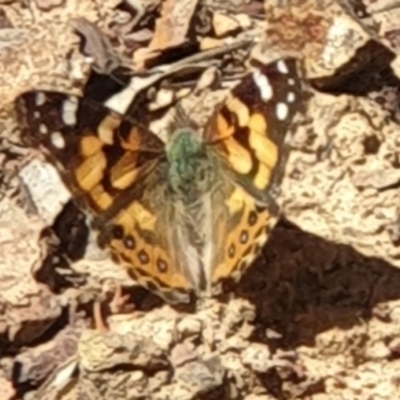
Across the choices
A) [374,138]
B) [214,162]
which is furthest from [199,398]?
[374,138]

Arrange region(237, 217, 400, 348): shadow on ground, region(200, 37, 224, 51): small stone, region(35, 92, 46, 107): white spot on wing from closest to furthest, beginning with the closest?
region(35, 92, 46, 107): white spot on wing < region(237, 217, 400, 348): shadow on ground < region(200, 37, 224, 51): small stone

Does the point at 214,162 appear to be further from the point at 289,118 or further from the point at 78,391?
the point at 78,391

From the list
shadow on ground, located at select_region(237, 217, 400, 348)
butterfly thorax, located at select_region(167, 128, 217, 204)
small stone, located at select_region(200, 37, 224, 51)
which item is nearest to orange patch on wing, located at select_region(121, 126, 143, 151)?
butterfly thorax, located at select_region(167, 128, 217, 204)

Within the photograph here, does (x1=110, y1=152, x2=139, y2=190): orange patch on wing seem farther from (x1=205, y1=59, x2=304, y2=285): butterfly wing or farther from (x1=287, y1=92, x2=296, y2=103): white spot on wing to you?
(x1=287, y1=92, x2=296, y2=103): white spot on wing

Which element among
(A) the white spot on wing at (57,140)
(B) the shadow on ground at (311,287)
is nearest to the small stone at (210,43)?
(B) the shadow on ground at (311,287)

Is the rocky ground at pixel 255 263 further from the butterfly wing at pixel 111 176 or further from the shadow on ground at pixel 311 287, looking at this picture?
the butterfly wing at pixel 111 176

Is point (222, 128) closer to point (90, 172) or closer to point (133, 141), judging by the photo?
point (133, 141)
